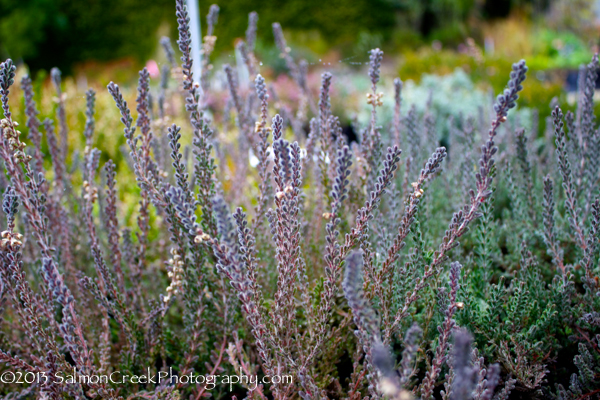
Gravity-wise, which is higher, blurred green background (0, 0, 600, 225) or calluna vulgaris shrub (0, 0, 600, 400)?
blurred green background (0, 0, 600, 225)

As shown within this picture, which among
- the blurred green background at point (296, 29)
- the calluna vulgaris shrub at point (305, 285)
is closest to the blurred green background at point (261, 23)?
the blurred green background at point (296, 29)

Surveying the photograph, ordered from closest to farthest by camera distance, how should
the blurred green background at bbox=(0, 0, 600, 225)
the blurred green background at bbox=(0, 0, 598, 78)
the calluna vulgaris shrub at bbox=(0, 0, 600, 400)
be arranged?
the calluna vulgaris shrub at bbox=(0, 0, 600, 400)
the blurred green background at bbox=(0, 0, 600, 225)
the blurred green background at bbox=(0, 0, 598, 78)

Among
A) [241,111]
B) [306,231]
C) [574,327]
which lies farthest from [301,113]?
[574,327]

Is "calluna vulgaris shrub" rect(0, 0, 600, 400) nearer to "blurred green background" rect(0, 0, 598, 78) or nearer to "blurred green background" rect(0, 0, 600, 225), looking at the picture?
"blurred green background" rect(0, 0, 600, 225)

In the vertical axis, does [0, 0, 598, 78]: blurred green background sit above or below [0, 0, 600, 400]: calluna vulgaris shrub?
above

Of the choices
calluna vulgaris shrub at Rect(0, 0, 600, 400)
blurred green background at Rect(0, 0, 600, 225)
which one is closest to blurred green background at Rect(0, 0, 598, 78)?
blurred green background at Rect(0, 0, 600, 225)

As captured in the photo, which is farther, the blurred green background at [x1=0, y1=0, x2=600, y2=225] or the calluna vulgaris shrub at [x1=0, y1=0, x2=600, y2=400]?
the blurred green background at [x1=0, y1=0, x2=600, y2=225]

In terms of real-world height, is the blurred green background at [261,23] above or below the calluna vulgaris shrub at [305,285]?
above

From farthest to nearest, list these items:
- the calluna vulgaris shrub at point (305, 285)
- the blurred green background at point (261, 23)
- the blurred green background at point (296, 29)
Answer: the blurred green background at point (261, 23) → the blurred green background at point (296, 29) → the calluna vulgaris shrub at point (305, 285)

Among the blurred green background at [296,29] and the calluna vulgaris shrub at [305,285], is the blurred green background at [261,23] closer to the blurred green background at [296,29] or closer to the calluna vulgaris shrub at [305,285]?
the blurred green background at [296,29]

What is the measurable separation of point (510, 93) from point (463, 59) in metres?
8.73

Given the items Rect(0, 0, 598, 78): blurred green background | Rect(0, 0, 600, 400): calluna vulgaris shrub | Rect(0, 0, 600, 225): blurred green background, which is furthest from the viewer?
Rect(0, 0, 598, 78): blurred green background

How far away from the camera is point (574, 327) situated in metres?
1.23

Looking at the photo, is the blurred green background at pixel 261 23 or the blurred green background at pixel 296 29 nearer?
the blurred green background at pixel 296 29
